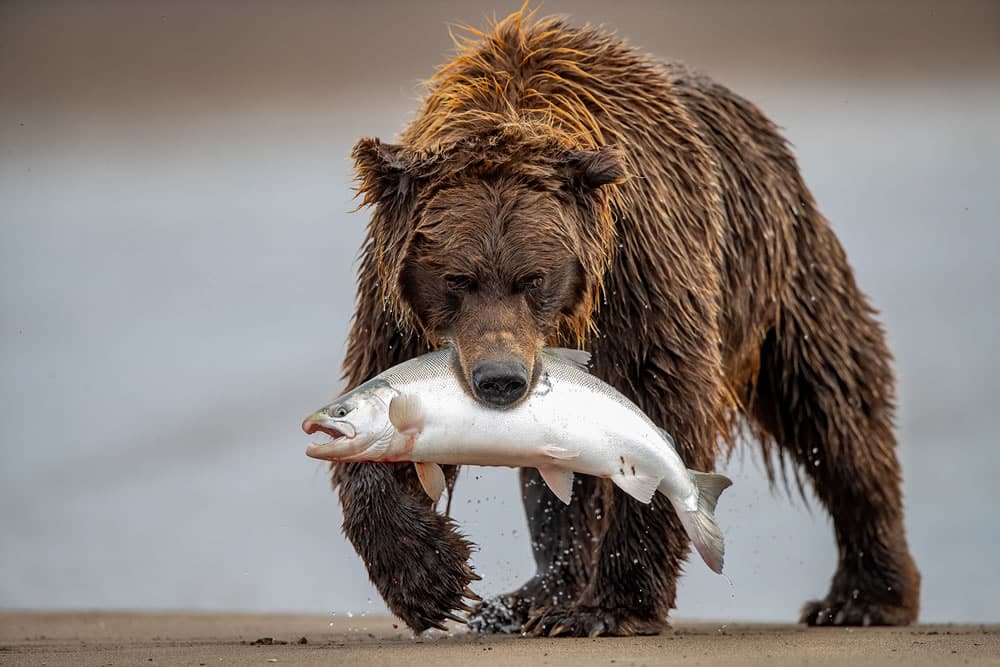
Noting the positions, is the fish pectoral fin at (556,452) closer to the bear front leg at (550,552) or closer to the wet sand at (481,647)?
the wet sand at (481,647)

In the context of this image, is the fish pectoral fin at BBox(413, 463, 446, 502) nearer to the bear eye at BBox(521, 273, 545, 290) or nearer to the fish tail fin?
the bear eye at BBox(521, 273, 545, 290)

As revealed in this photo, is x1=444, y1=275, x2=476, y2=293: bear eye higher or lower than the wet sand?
higher

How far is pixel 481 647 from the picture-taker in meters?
6.04

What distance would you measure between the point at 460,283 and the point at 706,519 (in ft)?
3.84

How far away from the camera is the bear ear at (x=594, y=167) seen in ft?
19.4

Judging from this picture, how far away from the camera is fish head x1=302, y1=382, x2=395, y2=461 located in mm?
5188

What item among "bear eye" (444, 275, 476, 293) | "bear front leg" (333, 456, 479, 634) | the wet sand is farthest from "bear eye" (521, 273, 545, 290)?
the wet sand

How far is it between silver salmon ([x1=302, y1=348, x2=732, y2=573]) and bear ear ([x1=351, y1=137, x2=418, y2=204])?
77cm

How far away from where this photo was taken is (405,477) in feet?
20.9

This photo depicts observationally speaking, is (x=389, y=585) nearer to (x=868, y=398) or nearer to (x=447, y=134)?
(x=447, y=134)

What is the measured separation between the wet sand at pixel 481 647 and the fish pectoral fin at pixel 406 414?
79 cm

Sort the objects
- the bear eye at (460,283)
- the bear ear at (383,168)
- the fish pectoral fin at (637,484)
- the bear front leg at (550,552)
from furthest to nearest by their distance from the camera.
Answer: the bear front leg at (550,552) → the bear ear at (383,168) → the bear eye at (460,283) → the fish pectoral fin at (637,484)

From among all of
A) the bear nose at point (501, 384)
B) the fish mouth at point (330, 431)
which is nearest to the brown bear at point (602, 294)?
the bear nose at point (501, 384)

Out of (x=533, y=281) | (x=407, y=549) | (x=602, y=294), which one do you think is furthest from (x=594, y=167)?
(x=407, y=549)
